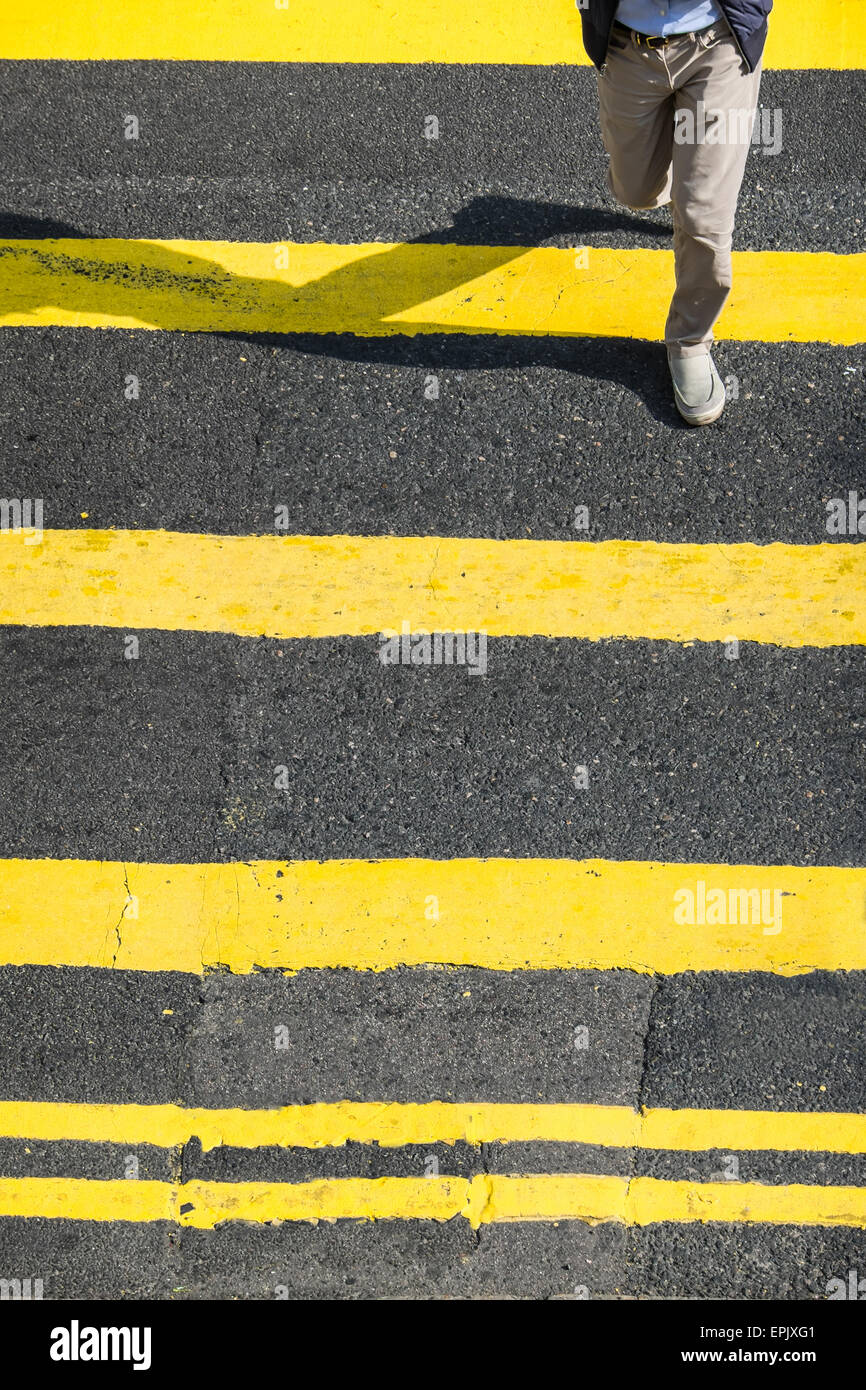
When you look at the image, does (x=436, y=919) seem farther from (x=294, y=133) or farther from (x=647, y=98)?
(x=294, y=133)

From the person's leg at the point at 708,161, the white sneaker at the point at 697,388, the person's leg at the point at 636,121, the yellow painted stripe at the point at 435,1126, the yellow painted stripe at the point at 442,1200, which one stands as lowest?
the yellow painted stripe at the point at 442,1200

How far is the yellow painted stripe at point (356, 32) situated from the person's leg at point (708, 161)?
1.41 meters

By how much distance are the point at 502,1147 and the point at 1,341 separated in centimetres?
354

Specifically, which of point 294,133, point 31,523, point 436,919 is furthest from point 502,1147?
point 294,133

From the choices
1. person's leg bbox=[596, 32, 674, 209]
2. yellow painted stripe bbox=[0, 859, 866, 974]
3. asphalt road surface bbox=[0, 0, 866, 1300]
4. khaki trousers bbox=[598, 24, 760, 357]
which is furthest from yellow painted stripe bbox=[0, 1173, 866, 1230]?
person's leg bbox=[596, 32, 674, 209]

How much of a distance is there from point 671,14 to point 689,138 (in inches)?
14.6

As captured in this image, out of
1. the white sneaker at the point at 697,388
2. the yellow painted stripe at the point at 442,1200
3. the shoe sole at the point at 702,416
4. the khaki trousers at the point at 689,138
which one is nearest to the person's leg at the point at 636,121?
the khaki trousers at the point at 689,138

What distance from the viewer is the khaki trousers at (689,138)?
3.45 metres

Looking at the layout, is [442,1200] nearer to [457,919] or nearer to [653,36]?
[457,919]

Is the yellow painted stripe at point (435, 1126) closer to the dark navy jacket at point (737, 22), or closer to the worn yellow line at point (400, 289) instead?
the worn yellow line at point (400, 289)

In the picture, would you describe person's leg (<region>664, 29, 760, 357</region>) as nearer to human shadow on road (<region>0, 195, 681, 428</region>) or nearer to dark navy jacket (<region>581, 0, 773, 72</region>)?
dark navy jacket (<region>581, 0, 773, 72</region>)

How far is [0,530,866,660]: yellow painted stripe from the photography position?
4090 mm

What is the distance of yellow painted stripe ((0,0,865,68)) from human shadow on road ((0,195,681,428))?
2.56 feet

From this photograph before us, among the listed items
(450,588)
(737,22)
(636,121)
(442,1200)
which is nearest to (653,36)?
(737,22)
